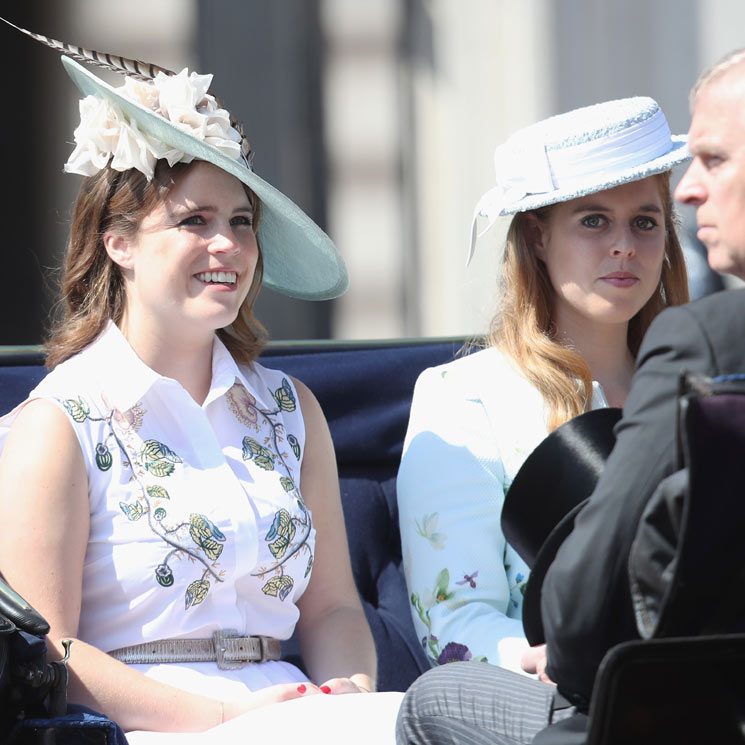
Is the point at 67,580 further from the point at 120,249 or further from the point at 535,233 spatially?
the point at 535,233

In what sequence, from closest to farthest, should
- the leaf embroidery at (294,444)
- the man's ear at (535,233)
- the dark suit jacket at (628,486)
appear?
the dark suit jacket at (628,486) < the leaf embroidery at (294,444) < the man's ear at (535,233)

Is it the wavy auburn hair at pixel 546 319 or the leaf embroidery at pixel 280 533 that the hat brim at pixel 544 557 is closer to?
the leaf embroidery at pixel 280 533

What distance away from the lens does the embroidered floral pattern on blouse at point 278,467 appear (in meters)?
2.33

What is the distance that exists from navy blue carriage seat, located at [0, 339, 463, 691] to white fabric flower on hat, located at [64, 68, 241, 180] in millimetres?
601

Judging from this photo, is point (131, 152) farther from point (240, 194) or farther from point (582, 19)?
point (582, 19)

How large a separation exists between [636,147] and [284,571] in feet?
3.61

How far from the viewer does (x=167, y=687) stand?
2111 mm

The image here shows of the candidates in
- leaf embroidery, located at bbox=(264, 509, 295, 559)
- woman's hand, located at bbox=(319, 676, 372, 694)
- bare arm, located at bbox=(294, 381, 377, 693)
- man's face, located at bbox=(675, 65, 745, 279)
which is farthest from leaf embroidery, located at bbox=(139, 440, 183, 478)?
man's face, located at bbox=(675, 65, 745, 279)

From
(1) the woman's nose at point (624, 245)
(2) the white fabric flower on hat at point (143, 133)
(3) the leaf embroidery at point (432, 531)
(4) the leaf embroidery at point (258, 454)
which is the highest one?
(2) the white fabric flower on hat at point (143, 133)

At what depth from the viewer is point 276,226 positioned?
2725 mm

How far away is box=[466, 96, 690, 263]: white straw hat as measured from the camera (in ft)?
8.43

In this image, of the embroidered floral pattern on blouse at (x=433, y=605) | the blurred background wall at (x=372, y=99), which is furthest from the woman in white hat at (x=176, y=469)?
the blurred background wall at (x=372, y=99)

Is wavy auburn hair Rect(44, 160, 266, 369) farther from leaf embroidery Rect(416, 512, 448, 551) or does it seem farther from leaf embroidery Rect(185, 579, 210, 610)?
leaf embroidery Rect(416, 512, 448, 551)

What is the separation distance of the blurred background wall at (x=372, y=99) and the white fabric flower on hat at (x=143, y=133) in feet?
7.37
